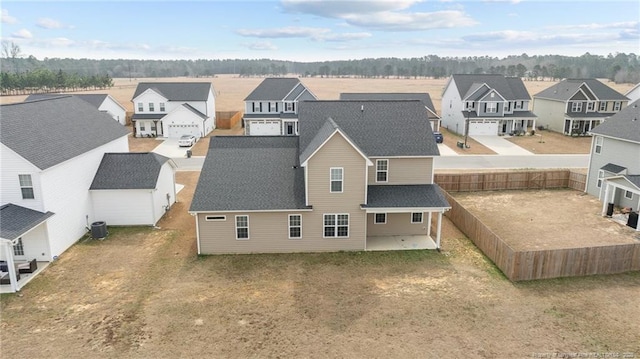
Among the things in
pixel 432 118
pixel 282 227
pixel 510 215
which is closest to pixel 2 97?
pixel 432 118

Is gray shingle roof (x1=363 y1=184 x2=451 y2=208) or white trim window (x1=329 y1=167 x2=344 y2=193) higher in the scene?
white trim window (x1=329 y1=167 x2=344 y2=193)

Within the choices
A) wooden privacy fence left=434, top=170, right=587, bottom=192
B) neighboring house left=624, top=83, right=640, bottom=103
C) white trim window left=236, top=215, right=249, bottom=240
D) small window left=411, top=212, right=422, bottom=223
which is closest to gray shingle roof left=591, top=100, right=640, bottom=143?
wooden privacy fence left=434, top=170, right=587, bottom=192

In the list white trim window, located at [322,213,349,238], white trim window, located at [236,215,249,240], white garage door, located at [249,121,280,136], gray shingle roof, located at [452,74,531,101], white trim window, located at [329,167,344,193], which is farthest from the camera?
gray shingle roof, located at [452,74,531,101]

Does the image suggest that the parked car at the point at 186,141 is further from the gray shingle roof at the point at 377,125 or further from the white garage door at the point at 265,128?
the gray shingle roof at the point at 377,125

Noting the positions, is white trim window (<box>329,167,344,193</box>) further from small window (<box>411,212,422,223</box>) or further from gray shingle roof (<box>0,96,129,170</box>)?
gray shingle roof (<box>0,96,129,170</box>)

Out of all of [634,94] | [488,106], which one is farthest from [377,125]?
[634,94]

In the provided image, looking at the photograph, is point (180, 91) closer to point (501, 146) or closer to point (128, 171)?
point (128, 171)

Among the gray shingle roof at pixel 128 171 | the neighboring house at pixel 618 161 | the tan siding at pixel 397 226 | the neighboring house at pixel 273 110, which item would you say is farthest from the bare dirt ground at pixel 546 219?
the neighboring house at pixel 273 110
